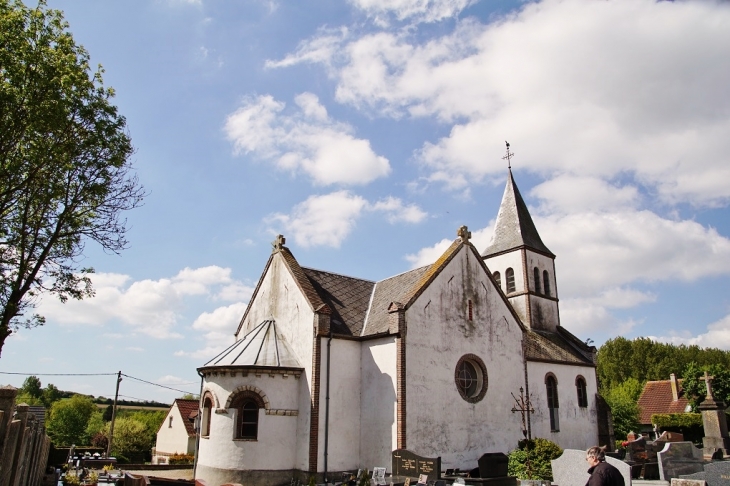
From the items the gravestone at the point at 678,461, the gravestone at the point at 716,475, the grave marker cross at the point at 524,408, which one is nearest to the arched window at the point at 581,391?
the grave marker cross at the point at 524,408

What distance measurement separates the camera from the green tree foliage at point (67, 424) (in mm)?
69188

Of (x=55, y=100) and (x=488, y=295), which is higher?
(x=55, y=100)

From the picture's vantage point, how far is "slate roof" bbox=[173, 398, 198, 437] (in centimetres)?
4072

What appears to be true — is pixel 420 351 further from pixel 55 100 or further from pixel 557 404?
pixel 55 100

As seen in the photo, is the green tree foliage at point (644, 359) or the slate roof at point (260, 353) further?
the green tree foliage at point (644, 359)

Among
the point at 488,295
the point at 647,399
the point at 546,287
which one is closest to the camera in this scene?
the point at 488,295

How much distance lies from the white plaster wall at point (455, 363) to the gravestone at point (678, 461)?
25.2 feet

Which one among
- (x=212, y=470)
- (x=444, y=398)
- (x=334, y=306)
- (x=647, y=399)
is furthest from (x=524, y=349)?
(x=647, y=399)

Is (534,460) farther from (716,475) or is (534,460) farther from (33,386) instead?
(33,386)

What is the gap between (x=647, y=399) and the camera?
4978 cm

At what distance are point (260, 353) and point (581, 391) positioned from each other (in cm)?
2056

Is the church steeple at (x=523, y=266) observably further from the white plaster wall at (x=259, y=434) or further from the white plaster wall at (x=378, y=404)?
the white plaster wall at (x=259, y=434)

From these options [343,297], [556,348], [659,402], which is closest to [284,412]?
[343,297]

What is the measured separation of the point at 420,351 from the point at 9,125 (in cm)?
1619
